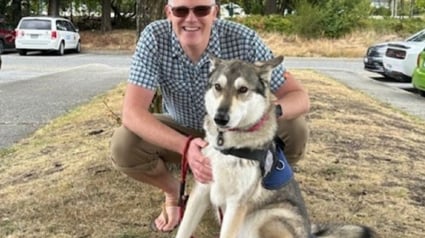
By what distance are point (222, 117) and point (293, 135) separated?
3.83 ft

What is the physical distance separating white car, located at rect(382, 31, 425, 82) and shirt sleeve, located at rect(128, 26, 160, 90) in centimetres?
1318

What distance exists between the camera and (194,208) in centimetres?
360

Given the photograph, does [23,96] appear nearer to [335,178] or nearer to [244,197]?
[335,178]

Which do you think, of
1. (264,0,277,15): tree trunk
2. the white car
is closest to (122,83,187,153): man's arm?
the white car

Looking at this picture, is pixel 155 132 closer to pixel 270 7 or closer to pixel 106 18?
pixel 106 18

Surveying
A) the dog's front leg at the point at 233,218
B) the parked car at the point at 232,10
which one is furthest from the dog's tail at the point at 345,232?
the parked car at the point at 232,10

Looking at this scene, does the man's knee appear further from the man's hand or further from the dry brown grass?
the dry brown grass

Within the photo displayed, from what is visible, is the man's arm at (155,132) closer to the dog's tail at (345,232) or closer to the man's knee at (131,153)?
the man's knee at (131,153)

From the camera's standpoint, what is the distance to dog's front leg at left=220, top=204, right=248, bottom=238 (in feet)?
10.7

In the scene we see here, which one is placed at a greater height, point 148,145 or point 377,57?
point 148,145

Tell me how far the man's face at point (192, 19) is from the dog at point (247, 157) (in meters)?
0.31

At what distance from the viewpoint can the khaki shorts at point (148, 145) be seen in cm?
400

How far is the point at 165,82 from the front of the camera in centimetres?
382

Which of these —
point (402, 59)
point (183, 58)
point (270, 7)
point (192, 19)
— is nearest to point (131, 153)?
point (183, 58)
